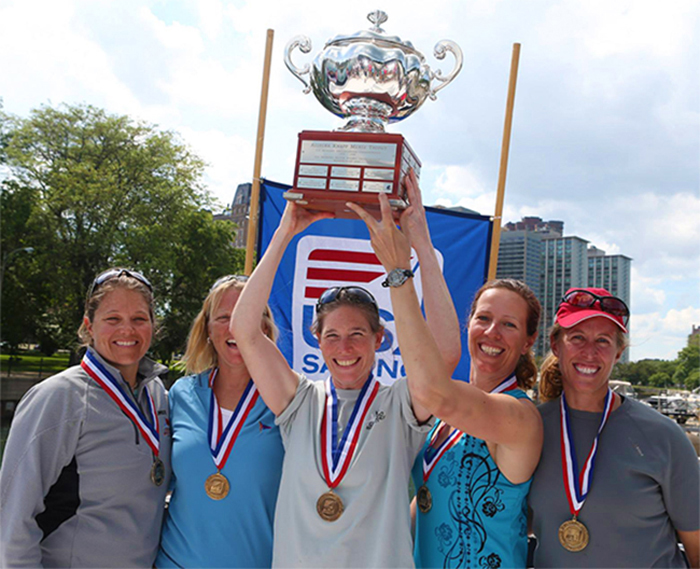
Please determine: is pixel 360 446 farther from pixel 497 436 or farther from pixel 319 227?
pixel 319 227

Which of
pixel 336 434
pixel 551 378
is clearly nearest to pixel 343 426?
pixel 336 434

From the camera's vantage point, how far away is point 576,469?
231 cm

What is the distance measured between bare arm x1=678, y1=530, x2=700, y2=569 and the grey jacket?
2.03 m

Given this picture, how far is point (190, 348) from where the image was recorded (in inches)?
116

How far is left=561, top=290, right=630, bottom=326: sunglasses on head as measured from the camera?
98.7 inches

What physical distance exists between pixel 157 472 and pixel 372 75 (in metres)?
1.95

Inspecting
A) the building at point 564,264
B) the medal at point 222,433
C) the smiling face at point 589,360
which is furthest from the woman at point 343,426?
the building at point 564,264

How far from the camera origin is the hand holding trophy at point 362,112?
8.25ft

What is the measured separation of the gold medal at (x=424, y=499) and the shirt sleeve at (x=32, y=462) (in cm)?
133

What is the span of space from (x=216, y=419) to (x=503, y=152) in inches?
124

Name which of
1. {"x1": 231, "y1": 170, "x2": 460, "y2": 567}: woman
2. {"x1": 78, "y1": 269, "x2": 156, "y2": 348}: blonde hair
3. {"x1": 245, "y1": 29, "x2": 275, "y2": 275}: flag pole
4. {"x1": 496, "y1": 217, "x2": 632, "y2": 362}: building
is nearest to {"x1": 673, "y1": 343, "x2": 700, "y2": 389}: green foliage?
{"x1": 496, "y1": 217, "x2": 632, "y2": 362}: building

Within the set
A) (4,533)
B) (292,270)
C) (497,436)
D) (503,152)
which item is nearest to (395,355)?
(292,270)

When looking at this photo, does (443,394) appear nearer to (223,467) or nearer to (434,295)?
(434,295)

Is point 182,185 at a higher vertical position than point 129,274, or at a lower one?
higher
